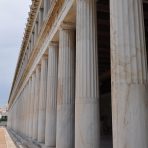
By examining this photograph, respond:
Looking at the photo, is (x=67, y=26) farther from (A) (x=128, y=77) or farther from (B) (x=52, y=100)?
(A) (x=128, y=77)

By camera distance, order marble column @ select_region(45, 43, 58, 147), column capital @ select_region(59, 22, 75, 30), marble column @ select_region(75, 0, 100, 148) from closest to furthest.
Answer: marble column @ select_region(75, 0, 100, 148)
column capital @ select_region(59, 22, 75, 30)
marble column @ select_region(45, 43, 58, 147)

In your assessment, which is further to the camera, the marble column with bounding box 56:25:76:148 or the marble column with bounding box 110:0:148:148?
the marble column with bounding box 56:25:76:148

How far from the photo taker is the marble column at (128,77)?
8867 millimetres

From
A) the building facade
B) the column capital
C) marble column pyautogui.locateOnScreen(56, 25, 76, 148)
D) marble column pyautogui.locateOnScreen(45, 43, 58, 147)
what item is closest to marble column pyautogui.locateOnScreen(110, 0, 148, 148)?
the building facade

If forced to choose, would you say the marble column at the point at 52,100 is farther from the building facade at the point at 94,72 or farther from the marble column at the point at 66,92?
the marble column at the point at 66,92

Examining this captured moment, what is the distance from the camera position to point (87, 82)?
13.6 m

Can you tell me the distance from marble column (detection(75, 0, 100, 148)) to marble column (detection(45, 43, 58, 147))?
9.14m

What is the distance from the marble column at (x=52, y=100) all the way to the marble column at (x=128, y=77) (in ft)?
44.6

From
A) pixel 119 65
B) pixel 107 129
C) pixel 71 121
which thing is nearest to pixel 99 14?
pixel 71 121

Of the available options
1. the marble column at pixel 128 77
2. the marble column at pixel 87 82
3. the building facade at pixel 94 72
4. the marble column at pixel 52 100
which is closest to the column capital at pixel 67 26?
the building facade at pixel 94 72

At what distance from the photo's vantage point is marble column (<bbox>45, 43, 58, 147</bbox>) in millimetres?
22156

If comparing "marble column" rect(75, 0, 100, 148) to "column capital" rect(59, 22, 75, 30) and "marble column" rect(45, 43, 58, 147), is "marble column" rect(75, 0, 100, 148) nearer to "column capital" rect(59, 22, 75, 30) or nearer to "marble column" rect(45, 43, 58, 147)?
"column capital" rect(59, 22, 75, 30)

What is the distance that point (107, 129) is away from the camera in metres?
38.8

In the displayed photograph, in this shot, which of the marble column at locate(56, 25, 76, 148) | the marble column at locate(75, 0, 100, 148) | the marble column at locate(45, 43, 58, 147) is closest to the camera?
the marble column at locate(75, 0, 100, 148)
